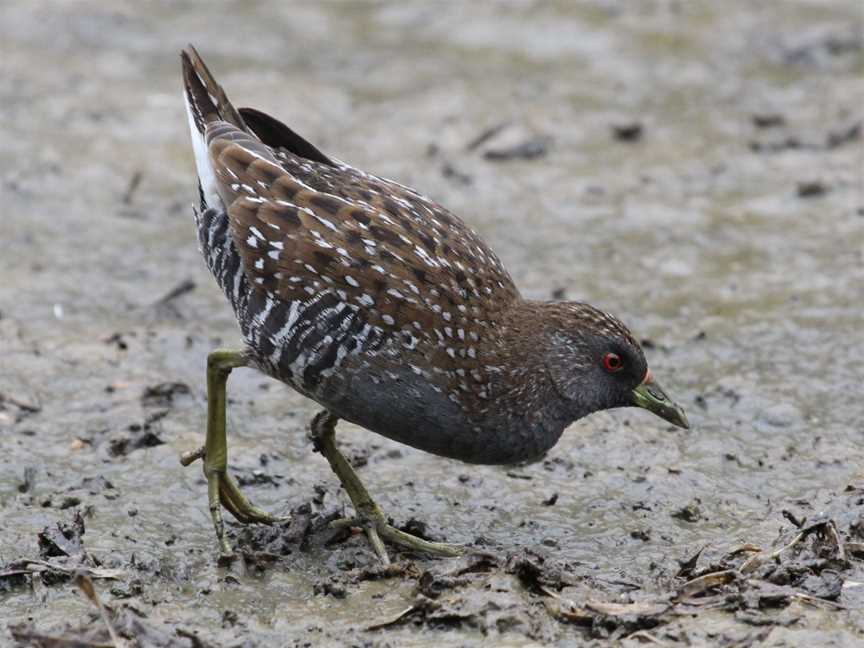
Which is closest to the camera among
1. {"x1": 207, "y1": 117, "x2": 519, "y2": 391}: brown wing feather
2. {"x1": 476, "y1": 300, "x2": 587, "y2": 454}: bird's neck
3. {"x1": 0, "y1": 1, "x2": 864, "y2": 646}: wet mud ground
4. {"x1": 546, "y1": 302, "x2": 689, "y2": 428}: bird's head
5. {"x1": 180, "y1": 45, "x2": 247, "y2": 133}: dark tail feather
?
{"x1": 0, "y1": 1, "x2": 864, "y2": 646}: wet mud ground

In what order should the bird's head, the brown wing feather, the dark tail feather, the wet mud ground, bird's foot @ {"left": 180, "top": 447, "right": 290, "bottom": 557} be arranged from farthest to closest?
the dark tail feather, bird's foot @ {"left": 180, "top": 447, "right": 290, "bottom": 557}, the bird's head, the brown wing feather, the wet mud ground

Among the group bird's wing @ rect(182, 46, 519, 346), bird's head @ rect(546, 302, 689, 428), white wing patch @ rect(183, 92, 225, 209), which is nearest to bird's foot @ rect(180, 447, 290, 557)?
bird's wing @ rect(182, 46, 519, 346)

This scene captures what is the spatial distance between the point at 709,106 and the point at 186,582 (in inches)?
260

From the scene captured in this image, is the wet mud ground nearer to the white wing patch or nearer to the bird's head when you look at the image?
the bird's head

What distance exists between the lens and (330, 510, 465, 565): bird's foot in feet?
19.2

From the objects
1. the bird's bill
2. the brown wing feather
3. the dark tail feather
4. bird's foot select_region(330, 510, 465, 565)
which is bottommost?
bird's foot select_region(330, 510, 465, 565)

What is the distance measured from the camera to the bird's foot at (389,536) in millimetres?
5867

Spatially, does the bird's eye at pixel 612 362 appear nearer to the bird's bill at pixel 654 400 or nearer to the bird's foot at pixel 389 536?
the bird's bill at pixel 654 400

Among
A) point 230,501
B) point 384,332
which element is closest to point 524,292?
point 230,501

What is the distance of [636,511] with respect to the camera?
6.25 m

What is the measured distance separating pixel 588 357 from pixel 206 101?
200cm

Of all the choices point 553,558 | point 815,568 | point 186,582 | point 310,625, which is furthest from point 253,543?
point 815,568

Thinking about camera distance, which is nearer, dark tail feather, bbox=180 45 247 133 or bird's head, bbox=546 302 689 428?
bird's head, bbox=546 302 689 428

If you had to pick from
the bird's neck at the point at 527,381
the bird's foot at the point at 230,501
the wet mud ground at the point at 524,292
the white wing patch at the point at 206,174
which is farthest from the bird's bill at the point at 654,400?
the white wing patch at the point at 206,174
